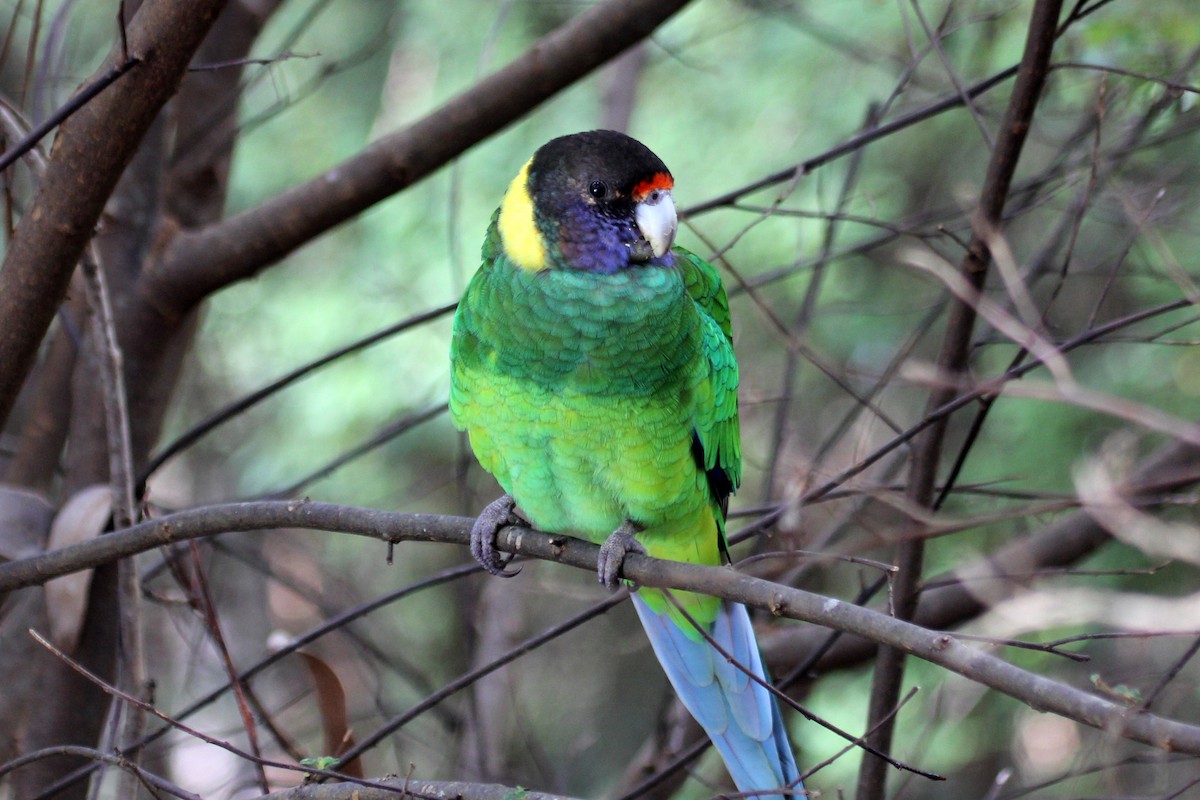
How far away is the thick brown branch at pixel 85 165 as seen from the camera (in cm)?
208

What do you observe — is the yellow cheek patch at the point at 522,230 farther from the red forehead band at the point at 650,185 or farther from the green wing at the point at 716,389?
the green wing at the point at 716,389

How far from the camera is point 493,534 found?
260cm

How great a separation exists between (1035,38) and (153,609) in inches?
267

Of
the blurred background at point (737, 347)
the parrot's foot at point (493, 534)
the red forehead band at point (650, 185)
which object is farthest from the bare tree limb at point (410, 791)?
the blurred background at point (737, 347)

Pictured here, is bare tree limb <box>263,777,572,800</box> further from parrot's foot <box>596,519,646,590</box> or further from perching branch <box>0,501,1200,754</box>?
parrot's foot <box>596,519,646,590</box>

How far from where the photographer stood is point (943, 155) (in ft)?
20.3

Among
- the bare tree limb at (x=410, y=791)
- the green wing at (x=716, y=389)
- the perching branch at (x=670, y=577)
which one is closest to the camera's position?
the perching branch at (x=670, y=577)

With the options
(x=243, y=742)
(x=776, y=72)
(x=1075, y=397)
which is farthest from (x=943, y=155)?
(x=243, y=742)

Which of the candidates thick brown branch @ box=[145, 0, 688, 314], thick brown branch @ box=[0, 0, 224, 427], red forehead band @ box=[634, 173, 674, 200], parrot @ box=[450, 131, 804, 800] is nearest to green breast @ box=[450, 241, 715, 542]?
parrot @ box=[450, 131, 804, 800]

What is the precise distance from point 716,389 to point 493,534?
671mm

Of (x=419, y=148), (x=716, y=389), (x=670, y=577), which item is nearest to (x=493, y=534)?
(x=716, y=389)

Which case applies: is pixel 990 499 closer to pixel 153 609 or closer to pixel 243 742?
pixel 243 742

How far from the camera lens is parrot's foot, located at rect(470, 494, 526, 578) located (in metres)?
2.55

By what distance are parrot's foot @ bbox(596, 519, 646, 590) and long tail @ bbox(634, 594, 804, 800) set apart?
0.52 metres
